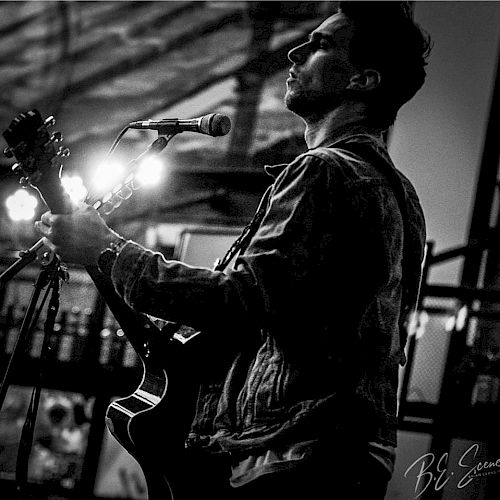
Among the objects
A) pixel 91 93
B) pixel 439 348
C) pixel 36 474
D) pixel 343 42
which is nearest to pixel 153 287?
pixel 343 42

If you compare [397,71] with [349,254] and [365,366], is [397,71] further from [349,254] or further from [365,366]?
[365,366]

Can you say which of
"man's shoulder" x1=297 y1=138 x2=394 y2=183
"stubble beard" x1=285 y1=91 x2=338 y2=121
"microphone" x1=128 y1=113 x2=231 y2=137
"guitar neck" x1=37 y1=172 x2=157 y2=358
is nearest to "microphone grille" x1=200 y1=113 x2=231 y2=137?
"microphone" x1=128 y1=113 x2=231 y2=137

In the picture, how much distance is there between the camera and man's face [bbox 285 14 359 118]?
201 cm

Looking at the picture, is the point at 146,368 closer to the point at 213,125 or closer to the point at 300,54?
the point at 213,125

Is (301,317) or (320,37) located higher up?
(320,37)

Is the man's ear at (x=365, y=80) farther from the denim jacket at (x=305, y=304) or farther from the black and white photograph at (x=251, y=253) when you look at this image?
the denim jacket at (x=305, y=304)

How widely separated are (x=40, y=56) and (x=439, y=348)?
4348 millimetres

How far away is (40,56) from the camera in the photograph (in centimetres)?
783

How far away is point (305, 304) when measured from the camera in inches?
67.3

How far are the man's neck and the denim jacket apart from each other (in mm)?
156

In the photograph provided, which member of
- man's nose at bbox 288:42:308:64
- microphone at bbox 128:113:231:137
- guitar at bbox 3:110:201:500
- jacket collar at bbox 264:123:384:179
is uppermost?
man's nose at bbox 288:42:308:64

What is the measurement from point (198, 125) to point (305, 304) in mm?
721

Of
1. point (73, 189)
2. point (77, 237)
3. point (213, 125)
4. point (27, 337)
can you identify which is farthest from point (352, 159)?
point (73, 189)

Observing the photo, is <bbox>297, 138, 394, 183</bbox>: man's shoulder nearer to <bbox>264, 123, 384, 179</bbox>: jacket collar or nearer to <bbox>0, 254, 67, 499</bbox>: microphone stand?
<bbox>264, 123, 384, 179</bbox>: jacket collar
